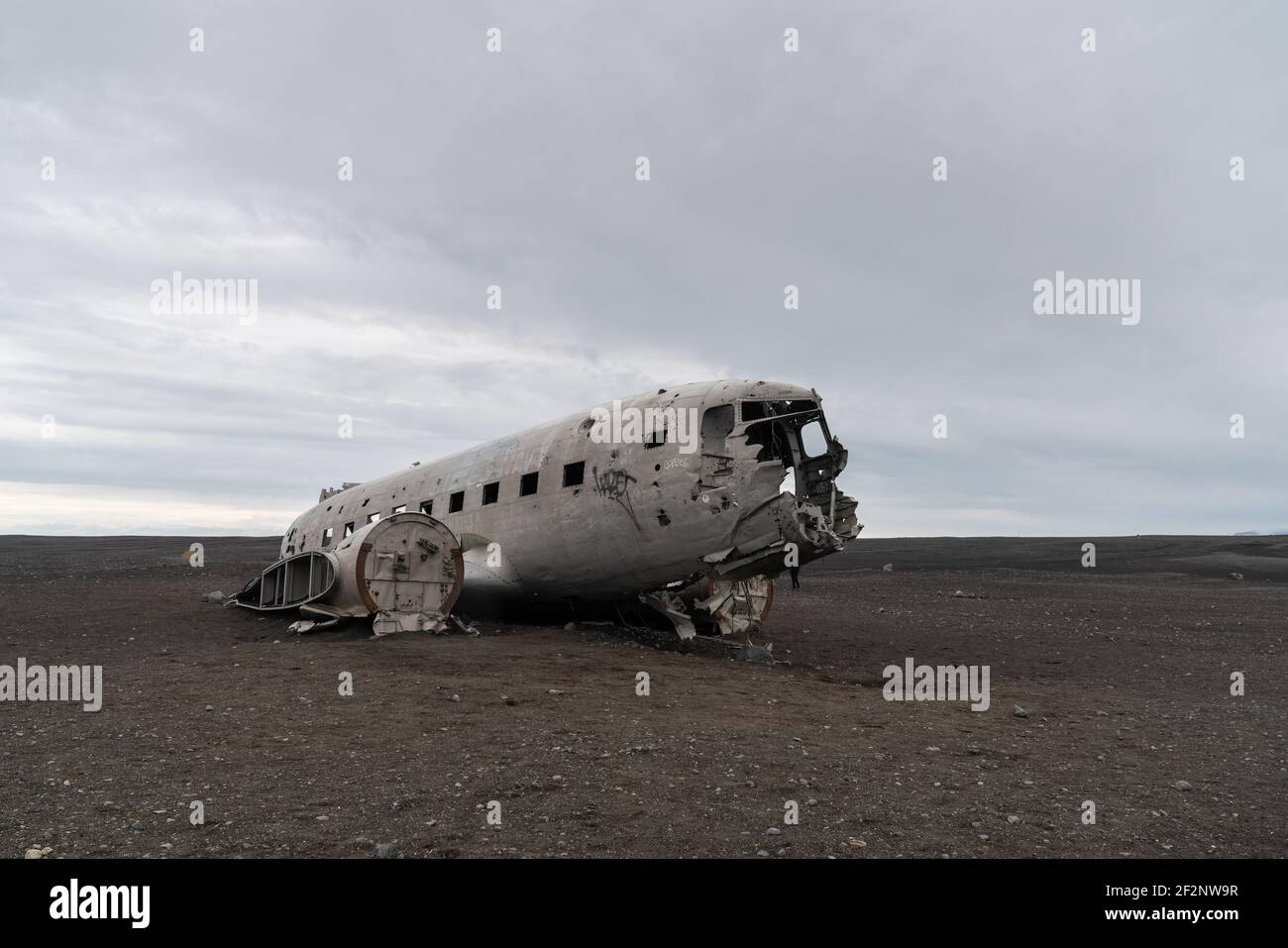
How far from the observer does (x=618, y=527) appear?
647 inches

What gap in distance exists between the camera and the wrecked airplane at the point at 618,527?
1529 cm

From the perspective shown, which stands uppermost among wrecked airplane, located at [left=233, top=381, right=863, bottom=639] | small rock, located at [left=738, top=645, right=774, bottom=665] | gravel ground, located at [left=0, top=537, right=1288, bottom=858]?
wrecked airplane, located at [left=233, top=381, right=863, bottom=639]

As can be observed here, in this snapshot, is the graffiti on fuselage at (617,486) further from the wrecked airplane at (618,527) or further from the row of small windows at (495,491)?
the row of small windows at (495,491)

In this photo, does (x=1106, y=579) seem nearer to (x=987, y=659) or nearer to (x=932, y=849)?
(x=987, y=659)

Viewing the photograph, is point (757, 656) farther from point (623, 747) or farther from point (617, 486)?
point (623, 747)

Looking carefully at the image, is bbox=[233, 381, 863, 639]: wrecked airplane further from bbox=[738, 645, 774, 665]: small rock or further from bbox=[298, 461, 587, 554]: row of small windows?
bbox=[738, 645, 774, 665]: small rock

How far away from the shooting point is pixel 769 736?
9531 millimetres

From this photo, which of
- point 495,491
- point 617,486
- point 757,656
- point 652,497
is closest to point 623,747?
point 652,497

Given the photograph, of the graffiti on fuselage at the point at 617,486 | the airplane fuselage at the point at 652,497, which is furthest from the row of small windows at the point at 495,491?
the graffiti on fuselage at the point at 617,486

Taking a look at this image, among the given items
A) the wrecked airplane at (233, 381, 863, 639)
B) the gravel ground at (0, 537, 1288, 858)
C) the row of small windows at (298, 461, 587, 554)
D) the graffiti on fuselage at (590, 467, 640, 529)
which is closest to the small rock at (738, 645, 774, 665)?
the gravel ground at (0, 537, 1288, 858)

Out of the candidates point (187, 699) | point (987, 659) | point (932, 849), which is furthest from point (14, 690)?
point (987, 659)

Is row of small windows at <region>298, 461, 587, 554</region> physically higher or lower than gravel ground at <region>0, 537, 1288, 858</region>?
higher

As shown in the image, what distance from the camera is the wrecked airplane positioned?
15289 millimetres
